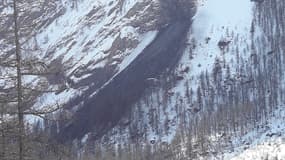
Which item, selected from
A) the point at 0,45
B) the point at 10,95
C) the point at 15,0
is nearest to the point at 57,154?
the point at 10,95

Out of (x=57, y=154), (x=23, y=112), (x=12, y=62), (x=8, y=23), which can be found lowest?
(x=57, y=154)

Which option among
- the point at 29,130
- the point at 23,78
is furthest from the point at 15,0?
the point at 29,130

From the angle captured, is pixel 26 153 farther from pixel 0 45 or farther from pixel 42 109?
pixel 0 45

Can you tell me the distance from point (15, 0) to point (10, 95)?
2980mm

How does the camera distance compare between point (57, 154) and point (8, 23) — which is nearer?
point (57, 154)

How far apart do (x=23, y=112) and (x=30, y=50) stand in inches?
77.9

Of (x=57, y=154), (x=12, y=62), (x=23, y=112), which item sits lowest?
(x=57, y=154)

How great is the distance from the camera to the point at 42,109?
19.3m

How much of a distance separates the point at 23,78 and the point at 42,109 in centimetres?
118

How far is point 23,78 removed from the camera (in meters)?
19.6

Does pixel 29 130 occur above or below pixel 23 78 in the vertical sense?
below

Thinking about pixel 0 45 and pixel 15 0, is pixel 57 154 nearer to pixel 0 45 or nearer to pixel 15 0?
pixel 0 45

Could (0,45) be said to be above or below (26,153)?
above

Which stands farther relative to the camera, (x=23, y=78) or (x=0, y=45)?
(x=23, y=78)
